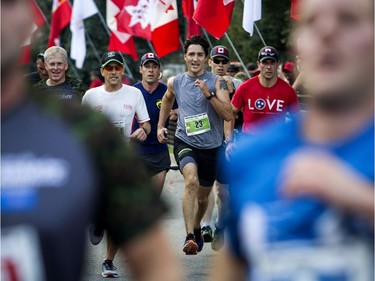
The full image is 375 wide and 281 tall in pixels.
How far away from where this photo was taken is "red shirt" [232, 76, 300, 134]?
1135 cm

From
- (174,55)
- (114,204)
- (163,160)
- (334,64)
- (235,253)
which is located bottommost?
(174,55)

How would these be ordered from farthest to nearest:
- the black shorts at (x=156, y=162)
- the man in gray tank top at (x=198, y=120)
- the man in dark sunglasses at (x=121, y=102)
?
the black shorts at (x=156, y=162), the man in gray tank top at (x=198, y=120), the man in dark sunglasses at (x=121, y=102)

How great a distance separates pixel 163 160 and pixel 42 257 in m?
8.90

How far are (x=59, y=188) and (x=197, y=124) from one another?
8742mm

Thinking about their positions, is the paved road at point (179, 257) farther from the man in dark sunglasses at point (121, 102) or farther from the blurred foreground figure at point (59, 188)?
the blurred foreground figure at point (59, 188)

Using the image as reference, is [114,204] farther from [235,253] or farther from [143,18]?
[143,18]

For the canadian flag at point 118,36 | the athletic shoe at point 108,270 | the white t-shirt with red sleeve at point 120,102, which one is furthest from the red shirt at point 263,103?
the canadian flag at point 118,36

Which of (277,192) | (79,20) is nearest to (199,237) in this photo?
(277,192)

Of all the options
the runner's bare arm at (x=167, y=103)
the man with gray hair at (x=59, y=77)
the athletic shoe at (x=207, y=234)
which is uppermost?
the man with gray hair at (x=59, y=77)

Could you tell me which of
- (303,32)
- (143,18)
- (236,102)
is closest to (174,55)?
(143,18)

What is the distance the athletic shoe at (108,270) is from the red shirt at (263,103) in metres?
2.44

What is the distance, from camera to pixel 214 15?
1570cm

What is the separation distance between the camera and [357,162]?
2.52 metres

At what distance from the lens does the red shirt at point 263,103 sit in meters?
11.4
